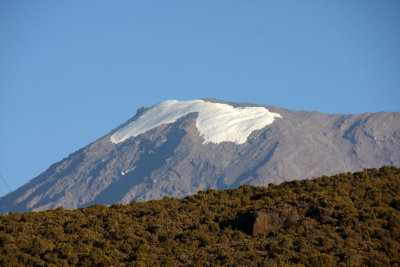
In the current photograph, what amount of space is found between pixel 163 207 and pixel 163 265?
49.1 feet

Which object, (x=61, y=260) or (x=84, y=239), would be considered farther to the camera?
(x=84, y=239)

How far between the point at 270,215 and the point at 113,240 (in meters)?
11.0

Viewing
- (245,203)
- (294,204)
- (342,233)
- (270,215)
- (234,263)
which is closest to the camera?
(234,263)

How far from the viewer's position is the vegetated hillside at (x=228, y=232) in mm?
39000

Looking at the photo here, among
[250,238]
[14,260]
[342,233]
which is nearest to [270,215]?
[250,238]

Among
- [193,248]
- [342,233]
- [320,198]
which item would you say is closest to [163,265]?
[193,248]

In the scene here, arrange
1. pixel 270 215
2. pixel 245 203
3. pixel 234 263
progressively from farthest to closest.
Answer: pixel 245 203 < pixel 270 215 < pixel 234 263

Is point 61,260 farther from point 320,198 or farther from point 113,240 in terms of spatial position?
point 320,198

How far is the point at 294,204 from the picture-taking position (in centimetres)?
4725

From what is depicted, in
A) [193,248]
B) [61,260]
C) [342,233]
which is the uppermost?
[61,260]

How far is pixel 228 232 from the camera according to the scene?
44.2 metres

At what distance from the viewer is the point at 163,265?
127 ft

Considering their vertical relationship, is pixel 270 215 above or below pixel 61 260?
below

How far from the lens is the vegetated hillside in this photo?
39.0m
